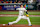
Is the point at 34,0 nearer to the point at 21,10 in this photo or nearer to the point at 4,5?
the point at 4,5

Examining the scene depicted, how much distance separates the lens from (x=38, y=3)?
18.5 m

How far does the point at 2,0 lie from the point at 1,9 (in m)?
1.78

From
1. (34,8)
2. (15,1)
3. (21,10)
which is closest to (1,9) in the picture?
(15,1)

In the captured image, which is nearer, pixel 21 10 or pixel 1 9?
pixel 21 10

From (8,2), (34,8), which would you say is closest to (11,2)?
(8,2)

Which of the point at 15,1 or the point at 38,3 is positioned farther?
the point at 38,3

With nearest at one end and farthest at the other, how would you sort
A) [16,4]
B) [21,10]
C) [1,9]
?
[21,10]
[16,4]
[1,9]

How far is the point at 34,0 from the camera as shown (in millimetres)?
18656

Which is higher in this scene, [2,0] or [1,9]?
[2,0]

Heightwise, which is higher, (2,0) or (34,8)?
(2,0)

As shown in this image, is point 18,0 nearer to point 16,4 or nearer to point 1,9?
point 16,4

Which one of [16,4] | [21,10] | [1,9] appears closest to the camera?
[21,10]

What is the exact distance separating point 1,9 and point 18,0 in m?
3.66

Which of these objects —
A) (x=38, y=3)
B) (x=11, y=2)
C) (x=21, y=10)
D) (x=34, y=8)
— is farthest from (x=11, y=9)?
(x=21, y=10)
